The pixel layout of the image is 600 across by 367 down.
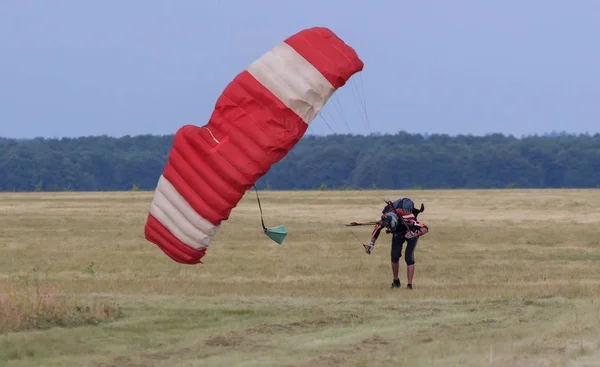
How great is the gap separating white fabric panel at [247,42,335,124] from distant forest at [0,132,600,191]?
8136 cm

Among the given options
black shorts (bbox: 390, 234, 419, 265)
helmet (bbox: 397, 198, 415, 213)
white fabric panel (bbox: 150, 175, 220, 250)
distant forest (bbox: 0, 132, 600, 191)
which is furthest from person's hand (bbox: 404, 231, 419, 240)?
distant forest (bbox: 0, 132, 600, 191)

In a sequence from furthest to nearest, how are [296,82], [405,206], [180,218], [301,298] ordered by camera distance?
[405,206] < [301,298] < [180,218] < [296,82]

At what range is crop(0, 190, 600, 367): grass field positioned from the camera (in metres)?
12.6

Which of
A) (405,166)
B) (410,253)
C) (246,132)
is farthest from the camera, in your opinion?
(405,166)

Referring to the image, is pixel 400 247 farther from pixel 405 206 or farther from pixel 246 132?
pixel 246 132

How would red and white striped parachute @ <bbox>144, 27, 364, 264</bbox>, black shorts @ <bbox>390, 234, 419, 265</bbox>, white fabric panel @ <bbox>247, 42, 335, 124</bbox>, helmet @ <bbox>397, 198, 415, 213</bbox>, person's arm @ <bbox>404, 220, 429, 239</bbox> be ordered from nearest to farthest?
1. red and white striped parachute @ <bbox>144, 27, 364, 264</bbox>
2. white fabric panel @ <bbox>247, 42, 335, 124</bbox>
3. helmet @ <bbox>397, 198, 415, 213</bbox>
4. person's arm @ <bbox>404, 220, 429, 239</bbox>
5. black shorts @ <bbox>390, 234, 419, 265</bbox>

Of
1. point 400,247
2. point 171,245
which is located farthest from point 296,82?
point 400,247

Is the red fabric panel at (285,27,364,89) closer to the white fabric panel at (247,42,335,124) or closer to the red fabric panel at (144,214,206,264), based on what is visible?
the white fabric panel at (247,42,335,124)

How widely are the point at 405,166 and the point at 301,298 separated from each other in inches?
3397

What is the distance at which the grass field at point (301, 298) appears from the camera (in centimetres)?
1265

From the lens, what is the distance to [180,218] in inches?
602

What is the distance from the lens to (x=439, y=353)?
12.4 metres

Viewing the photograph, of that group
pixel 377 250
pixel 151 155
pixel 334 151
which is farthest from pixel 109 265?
pixel 151 155

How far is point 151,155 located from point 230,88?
108409 mm
